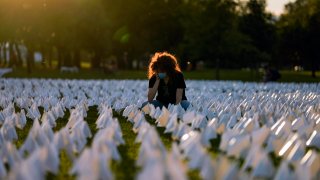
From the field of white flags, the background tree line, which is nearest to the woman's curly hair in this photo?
the field of white flags

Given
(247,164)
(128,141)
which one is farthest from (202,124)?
(247,164)

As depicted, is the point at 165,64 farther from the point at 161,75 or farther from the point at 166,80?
the point at 166,80

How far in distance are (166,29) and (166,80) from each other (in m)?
59.4

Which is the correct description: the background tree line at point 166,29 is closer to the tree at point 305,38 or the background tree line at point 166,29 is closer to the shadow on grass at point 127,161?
the tree at point 305,38

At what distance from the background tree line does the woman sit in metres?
29.9

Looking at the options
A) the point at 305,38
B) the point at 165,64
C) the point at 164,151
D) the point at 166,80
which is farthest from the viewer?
the point at 305,38

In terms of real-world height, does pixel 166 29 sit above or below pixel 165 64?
above

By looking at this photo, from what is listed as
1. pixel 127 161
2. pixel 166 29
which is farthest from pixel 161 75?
pixel 166 29

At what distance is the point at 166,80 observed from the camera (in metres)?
11.4

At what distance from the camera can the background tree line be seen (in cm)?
4181

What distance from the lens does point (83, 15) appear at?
51938mm

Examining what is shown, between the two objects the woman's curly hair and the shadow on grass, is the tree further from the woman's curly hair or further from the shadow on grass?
the shadow on grass

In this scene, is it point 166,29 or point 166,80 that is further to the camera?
point 166,29

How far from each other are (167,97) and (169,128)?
3656 millimetres
